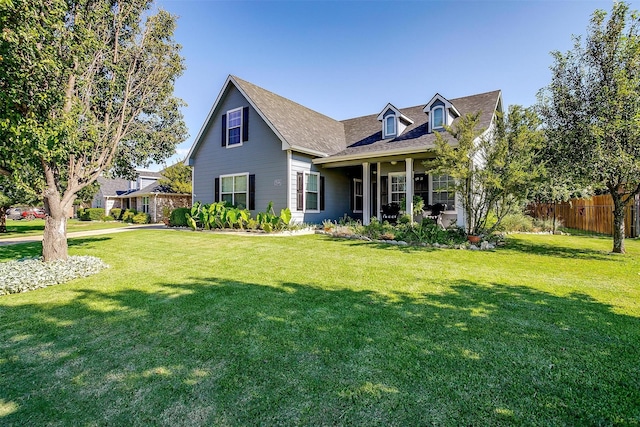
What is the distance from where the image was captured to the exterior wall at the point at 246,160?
42.9 ft

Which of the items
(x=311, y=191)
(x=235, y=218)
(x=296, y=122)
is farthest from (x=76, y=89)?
(x=296, y=122)

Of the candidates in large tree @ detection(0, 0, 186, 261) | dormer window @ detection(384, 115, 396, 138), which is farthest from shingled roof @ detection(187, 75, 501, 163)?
large tree @ detection(0, 0, 186, 261)

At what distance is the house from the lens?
12844mm

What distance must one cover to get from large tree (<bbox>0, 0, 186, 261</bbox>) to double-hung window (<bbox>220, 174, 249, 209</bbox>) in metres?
4.56

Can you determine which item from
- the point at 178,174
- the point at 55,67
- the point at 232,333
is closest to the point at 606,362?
the point at 232,333

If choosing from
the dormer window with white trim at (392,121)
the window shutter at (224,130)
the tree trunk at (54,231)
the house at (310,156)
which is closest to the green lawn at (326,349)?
the tree trunk at (54,231)

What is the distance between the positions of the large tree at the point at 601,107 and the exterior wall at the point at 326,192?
8724mm

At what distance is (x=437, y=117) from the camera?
13.1 m

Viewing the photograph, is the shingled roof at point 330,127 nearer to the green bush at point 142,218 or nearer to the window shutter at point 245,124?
the window shutter at point 245,124

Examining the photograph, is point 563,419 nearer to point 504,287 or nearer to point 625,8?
point 504,287

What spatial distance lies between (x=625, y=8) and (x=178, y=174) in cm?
2680

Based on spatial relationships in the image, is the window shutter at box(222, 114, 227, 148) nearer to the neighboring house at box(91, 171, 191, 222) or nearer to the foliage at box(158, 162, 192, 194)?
the neighboring house at box(91, 171, 191, 222)

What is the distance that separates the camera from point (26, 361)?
2779 millimetres

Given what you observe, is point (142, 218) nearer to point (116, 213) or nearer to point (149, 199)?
point (149, 199)
